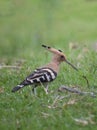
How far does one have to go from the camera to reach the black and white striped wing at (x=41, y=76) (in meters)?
6.56

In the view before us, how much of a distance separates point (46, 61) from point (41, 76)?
10.6ft

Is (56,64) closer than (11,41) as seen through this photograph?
Yes

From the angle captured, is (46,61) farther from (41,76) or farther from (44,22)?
(44,22)

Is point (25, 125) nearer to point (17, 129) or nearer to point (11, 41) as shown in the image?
point (17, 129)

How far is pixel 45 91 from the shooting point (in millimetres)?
6977

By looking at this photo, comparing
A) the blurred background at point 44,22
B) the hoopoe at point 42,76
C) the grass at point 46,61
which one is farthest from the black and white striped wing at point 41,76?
the blurred background at point 44,22

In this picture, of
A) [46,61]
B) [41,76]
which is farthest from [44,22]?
[41,76]

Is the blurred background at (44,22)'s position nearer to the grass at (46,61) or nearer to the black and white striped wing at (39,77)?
the grass at (46,61)

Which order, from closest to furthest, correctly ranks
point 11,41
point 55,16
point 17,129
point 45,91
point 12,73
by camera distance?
point 17,129, point 45,91, point 12,73, point 11,41, point 55,16

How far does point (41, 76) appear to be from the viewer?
658 cm

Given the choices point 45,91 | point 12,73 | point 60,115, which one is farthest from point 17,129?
point 12,73

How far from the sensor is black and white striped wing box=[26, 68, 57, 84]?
6562 mm

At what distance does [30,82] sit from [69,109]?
1.82 ft

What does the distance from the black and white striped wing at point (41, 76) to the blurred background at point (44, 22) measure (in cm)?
816
